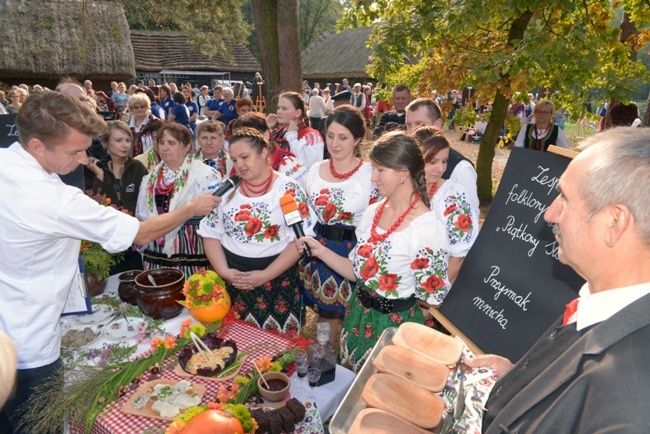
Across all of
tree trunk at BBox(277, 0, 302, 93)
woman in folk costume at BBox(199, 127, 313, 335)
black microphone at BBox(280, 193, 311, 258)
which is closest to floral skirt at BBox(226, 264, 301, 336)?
woman in folk costume at BBox(199, 127, 313, 335)

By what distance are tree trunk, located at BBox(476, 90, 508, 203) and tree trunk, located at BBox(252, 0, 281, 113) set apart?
367 cm

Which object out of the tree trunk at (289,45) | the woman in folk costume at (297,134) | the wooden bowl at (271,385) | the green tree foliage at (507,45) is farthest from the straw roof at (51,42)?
the wooden bowl at (271,385)

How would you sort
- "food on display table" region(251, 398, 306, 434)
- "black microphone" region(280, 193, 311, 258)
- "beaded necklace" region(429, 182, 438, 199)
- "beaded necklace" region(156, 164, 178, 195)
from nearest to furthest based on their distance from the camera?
"food on display table" region(251, 398, 306, 434) → "black microphone" region(280, 193, 311, 258) → "beaded necklace" region(429, 182, 438, 199) → "beaded necklace" region(156, 164, 178, 195)

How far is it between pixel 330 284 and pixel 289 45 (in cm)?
462

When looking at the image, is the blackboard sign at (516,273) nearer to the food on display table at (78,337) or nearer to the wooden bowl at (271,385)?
the wooden bowl at (271,385)

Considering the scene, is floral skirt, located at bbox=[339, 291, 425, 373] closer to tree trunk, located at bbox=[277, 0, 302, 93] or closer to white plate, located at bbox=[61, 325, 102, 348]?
white plate, located at bbox=[61, 325, 102, 348]

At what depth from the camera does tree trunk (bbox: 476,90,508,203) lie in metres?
7.54

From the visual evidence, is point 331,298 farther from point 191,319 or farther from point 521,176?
point 521,176

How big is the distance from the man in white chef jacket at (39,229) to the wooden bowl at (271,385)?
104 cm

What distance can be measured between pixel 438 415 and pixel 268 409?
0.73 m

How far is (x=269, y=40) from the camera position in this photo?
6.82 meters

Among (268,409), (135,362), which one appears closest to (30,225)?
(135,362)

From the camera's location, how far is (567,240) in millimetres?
1142

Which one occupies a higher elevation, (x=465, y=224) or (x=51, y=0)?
(x=51, y=0)
